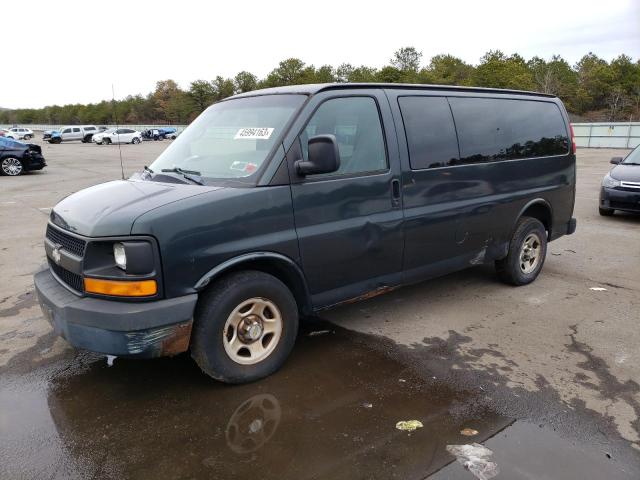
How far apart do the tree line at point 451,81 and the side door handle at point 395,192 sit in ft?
149

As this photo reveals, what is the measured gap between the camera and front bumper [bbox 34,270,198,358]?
299cm

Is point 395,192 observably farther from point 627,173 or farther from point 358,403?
point 627,173

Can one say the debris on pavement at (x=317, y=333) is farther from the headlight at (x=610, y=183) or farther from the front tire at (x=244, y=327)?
the headlight at (x=610, y=183)

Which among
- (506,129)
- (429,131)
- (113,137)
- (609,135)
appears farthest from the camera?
(113,137)

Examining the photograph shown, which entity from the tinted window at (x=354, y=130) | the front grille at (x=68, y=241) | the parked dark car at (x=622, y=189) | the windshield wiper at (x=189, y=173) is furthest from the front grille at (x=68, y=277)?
the parked dark car at (x=622, y=189)

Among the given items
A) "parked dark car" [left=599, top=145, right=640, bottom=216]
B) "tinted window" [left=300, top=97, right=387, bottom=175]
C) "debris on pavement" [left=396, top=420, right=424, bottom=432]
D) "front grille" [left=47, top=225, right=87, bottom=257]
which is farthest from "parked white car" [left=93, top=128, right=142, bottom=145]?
"debris on pavement" [left=396, top=420, right=424, bottom=432]

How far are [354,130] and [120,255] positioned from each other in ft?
6.52

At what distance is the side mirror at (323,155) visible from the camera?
11.2 feet

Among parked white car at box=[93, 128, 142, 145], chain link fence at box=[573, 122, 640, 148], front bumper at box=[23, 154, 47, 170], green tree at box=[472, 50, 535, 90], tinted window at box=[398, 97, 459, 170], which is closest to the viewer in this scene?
tinted window at box=[398, 97, 459, 170]

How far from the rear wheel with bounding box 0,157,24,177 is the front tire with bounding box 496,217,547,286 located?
60.0 ft

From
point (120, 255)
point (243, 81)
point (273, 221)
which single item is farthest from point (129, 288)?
point (243, 81)

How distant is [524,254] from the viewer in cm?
571

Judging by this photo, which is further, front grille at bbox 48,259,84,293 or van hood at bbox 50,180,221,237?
front grille at bbox 48,259,84,293

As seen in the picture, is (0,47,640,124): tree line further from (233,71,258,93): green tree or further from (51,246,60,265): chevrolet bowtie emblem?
(51,246,60,265): chevrolet bowtie emblem
